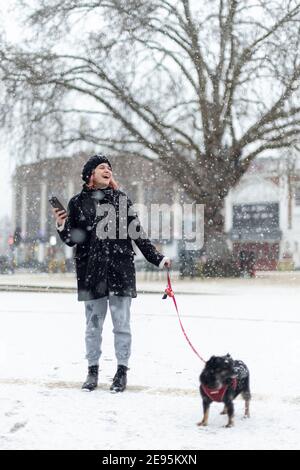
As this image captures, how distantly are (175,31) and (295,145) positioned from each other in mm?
5943

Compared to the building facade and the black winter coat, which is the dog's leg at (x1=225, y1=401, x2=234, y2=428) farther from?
the building facade

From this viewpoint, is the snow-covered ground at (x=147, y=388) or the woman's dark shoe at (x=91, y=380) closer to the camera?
the snow-covered ground at (x=147, y=388)

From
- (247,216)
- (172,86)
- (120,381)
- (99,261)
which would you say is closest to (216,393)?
(120,381)

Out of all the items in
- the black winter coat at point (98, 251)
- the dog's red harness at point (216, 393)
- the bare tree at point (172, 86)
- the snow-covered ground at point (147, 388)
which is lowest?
the snow-covered ground at point (147, 388)

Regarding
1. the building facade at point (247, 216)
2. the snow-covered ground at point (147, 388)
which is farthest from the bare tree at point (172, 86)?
the snow-covered ground at point (147, 388)

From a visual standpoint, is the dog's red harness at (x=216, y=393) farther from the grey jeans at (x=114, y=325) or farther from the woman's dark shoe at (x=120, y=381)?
the grey jeans at (x=114, y=325)

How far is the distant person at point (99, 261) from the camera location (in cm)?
540

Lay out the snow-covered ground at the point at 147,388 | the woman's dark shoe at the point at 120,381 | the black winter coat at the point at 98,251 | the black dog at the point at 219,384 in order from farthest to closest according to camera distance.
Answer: the black winter coat at the point at 98,251 < the woman's dark shoe at the point at 120,381 < the black dog at the point at 219,384 < the snow-covered ground at the point at 147,388

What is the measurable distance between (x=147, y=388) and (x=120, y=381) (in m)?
0.23

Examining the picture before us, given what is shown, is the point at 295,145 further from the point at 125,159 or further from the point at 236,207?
the point at 236,207

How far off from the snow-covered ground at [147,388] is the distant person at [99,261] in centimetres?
36

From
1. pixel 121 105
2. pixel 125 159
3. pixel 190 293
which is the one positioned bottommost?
pixel 190 293
